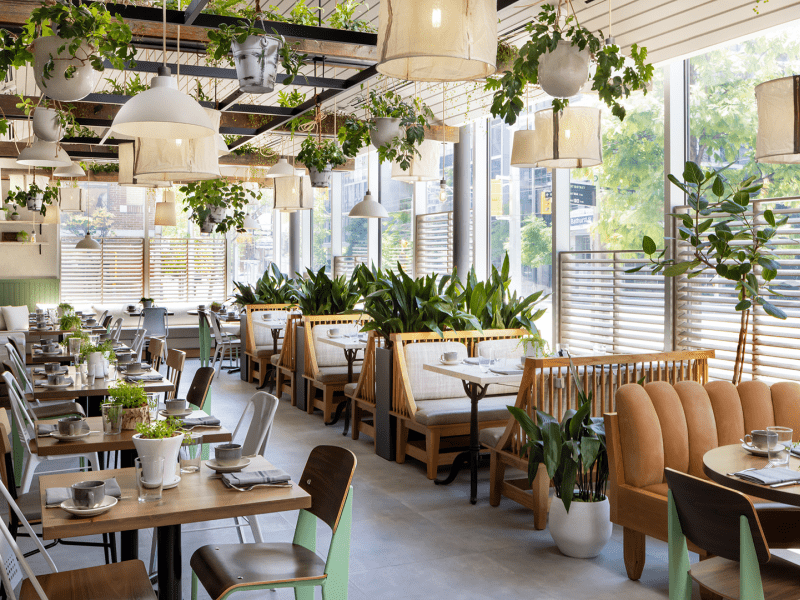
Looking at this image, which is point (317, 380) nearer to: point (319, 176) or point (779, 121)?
point (319, 176)

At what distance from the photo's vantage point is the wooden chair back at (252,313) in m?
9.50

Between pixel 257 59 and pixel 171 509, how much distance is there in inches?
100

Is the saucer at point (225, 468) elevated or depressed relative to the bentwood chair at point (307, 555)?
elevated

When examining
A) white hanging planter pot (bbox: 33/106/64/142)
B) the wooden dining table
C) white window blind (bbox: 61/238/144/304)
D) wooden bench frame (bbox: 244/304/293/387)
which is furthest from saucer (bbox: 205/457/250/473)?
white window blind (bbox: 61/238/144/304)

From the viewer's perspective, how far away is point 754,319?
525 centimetres

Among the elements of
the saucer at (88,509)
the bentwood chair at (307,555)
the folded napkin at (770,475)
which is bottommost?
the bentwood chair at (307,555)

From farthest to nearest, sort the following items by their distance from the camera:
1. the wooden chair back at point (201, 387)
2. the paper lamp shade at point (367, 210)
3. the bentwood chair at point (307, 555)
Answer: the paper lamp shade at point (367, 210) → the wooden chair back at point (201, 387) → the bentwood chair at point (307, 555)

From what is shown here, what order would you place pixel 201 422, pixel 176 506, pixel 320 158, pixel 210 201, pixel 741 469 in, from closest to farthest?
pixel 176 506, pixel 741 469, pixel 201 422, pixel 320 158, pixel 210 201

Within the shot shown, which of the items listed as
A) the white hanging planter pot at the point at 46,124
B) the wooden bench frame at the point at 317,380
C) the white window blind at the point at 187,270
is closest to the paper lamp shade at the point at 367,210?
the wooden bench frame at the point at 317,380

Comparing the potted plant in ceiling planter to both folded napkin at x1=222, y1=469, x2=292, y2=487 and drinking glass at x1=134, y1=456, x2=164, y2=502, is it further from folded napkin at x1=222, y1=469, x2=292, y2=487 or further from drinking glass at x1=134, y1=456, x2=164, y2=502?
drinking glass at x1=134, y1=456, x2=164, y2=502

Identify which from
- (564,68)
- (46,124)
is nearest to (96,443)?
(46,124)

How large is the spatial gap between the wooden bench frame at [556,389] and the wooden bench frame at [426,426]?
616 mm

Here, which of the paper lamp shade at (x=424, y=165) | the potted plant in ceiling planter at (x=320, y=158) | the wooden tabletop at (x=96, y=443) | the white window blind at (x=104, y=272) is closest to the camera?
the wooden tabletop at (x=96, y=443)

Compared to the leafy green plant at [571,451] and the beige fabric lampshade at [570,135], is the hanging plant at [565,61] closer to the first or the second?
the beige fabric lampshade at [570,135]
